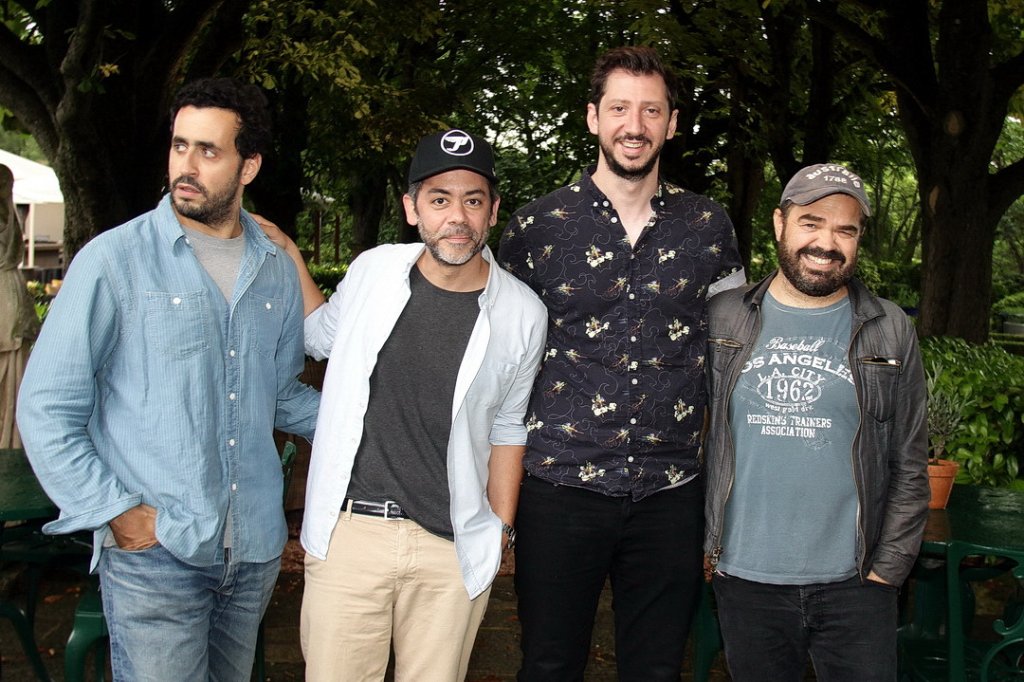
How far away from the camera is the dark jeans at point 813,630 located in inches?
117

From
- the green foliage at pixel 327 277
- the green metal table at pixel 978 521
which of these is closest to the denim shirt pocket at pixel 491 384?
the green metal table at pixel 978 521

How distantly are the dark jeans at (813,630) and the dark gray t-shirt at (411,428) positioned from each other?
0.93 metres

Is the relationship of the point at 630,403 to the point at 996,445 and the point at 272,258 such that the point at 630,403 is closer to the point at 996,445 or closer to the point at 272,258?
the point at 272,258

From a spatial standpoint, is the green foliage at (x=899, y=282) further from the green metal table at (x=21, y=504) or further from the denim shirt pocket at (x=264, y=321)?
the denim shirt pocket at (x=264, y=321)

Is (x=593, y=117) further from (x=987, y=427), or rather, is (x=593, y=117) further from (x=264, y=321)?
(x=987, y=427)

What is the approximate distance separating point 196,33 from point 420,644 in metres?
7.97

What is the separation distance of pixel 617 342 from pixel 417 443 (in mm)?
747

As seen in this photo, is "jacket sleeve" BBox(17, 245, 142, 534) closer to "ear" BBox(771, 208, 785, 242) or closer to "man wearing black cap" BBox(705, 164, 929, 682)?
"man wearing black cap" BBox(705, 164, 929, 682)

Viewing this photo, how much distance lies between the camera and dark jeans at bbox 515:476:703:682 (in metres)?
3.28

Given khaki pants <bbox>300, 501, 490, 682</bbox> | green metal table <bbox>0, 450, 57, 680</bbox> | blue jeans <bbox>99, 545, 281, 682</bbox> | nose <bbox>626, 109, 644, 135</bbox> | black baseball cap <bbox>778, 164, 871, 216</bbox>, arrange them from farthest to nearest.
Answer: green metal table <bbox>0, 450, 57, 680</bbox>
nose <bbox>626, 109, 644, 135</bbox>
black baseball cap <bbox>778, 164, 871, 216</bbox>
khaki pants <bbox>300, 501, 490, 682</bbox>
blue jeans <bbox>99, 545, 281, 682</bbox>

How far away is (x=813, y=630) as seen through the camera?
10.0 ft

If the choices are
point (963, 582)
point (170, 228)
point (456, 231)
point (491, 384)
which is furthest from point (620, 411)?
point (963, 582)

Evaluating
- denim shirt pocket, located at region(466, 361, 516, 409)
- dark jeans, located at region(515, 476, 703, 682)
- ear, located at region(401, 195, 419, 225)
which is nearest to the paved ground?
dark jeans, located at region(515, 476, 703, 682)

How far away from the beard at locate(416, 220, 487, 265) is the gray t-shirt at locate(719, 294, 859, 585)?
0.94 metres
